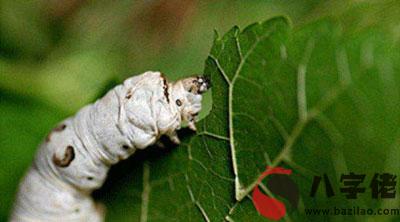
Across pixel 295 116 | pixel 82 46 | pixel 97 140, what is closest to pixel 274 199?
pixel 295 116

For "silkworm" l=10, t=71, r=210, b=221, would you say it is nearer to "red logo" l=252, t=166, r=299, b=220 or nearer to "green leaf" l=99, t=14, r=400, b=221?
"green leaf" l=99, t=14, r=400, b=221

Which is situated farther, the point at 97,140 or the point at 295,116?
the point at 97,140

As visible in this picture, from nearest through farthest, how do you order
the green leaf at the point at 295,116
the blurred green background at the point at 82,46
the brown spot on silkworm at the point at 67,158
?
the green leaf at the point at 295,116 < the brown spot on silkworm at the point at 67,158 < the blurred green background at the point at 82,46

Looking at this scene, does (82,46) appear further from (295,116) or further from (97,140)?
(295,116)

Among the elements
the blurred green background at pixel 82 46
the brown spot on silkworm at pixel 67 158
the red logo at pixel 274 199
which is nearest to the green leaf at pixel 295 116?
the red logo at pixel 274 199

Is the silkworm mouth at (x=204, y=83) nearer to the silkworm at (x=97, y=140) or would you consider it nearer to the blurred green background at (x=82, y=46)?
the silkworm at (x=97, y=140)

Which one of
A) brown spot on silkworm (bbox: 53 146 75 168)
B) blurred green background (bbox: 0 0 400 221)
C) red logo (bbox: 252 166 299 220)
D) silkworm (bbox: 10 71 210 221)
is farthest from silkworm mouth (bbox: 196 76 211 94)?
blurred green background (bbox: 0 0 400 221)
